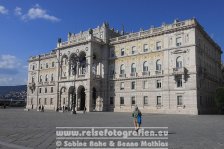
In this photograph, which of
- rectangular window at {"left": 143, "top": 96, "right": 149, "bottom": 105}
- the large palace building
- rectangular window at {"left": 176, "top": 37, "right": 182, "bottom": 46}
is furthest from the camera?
rectangular window at {"left": 143, "top": 96, "right": 149, "bottom": 105}

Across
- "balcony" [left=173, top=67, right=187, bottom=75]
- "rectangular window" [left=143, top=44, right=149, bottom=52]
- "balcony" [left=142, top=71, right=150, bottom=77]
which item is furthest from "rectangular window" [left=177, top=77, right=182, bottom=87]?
"rectangular window" [left=143, top=44, right=149, bottom=52]

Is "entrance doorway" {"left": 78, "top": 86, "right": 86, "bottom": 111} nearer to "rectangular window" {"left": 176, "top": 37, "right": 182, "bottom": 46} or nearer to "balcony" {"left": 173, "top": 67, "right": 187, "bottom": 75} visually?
"balcony" {"left": 173, "top": 67, "right": 187, "bottom": 75}

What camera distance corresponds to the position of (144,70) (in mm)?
55344

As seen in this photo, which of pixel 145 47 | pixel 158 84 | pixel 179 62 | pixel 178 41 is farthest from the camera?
pixel 145 47

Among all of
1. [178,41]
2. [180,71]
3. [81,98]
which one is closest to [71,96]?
[81,98]

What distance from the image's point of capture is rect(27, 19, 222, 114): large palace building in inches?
1905

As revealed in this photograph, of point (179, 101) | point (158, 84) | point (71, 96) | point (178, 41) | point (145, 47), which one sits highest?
point (178, 41)

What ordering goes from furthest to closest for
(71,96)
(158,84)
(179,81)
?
(71,96) < (158,84) < (179,81)

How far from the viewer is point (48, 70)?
7906cm

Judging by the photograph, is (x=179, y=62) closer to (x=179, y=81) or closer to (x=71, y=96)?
(x=179, y=81)

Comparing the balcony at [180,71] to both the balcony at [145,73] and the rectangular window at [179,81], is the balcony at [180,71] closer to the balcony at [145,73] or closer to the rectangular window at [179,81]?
the rectangular window at [179,81]

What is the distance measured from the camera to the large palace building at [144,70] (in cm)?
4838

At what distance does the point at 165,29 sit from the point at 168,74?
8.99 m

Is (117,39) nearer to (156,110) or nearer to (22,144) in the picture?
(156,110)
